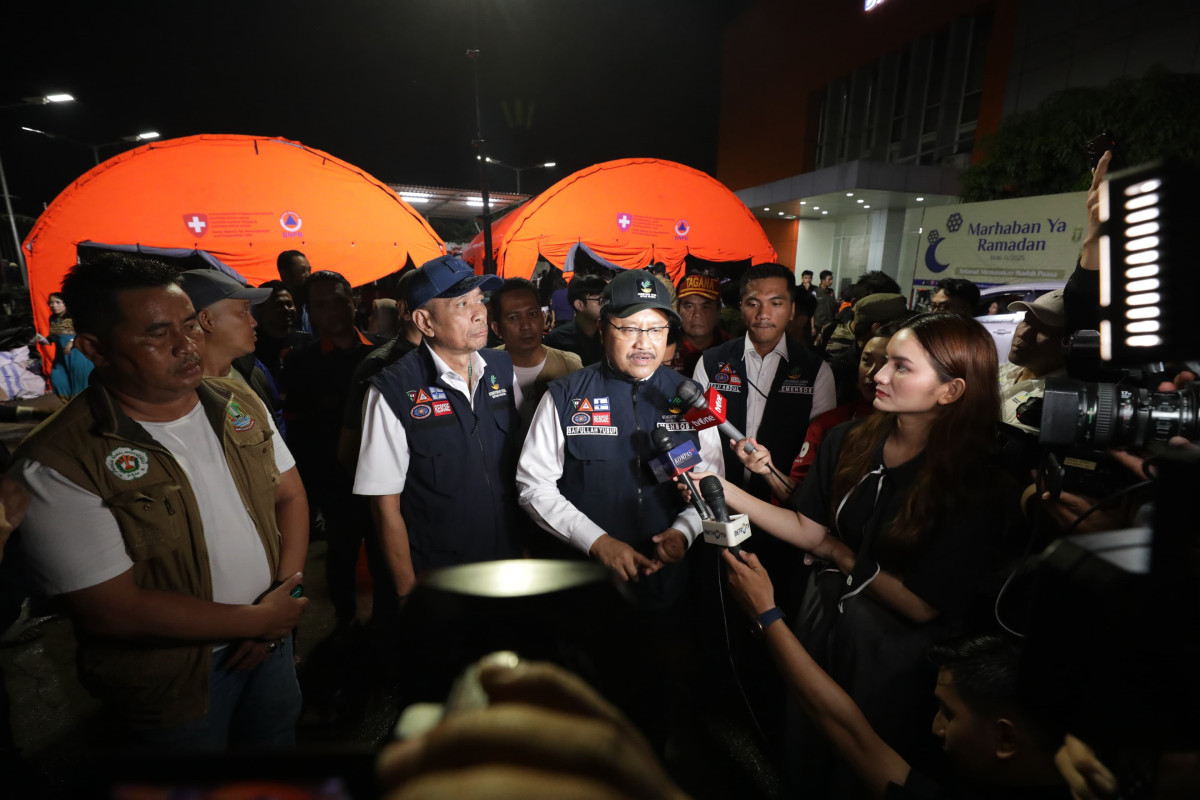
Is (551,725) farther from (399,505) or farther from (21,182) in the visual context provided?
(21,182)

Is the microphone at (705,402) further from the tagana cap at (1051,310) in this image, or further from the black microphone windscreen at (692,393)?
the tagana cap at (1051,310)

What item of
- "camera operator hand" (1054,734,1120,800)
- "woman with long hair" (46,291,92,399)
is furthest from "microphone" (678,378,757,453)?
"woman with long hair" (46,291,92,399)

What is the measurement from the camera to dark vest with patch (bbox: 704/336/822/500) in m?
3.30

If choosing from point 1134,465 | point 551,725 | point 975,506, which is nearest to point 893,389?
point 975,506

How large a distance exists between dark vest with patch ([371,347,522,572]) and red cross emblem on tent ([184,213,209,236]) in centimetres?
724

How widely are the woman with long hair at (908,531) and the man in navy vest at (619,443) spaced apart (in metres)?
0.64

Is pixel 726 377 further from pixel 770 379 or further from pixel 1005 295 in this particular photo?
pixel 1005 295

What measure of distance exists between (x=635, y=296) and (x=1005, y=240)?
9251 millimetres

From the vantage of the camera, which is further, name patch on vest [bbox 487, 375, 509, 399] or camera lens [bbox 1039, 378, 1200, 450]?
name patch on vest [bbox 487, 375, 509, 399]

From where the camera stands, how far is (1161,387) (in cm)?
148

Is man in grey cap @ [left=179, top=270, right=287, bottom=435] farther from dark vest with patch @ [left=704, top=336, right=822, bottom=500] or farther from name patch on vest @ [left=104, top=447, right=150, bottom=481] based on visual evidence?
dark vest with patch @ [left=704, top=336, right=822, bottom=500]

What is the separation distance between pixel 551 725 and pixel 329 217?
9603mm

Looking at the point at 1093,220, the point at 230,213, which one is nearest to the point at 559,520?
the point at 1093,220

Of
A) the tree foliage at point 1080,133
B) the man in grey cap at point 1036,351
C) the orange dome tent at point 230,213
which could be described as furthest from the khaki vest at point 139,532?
the tree foliage at point 1080,133
